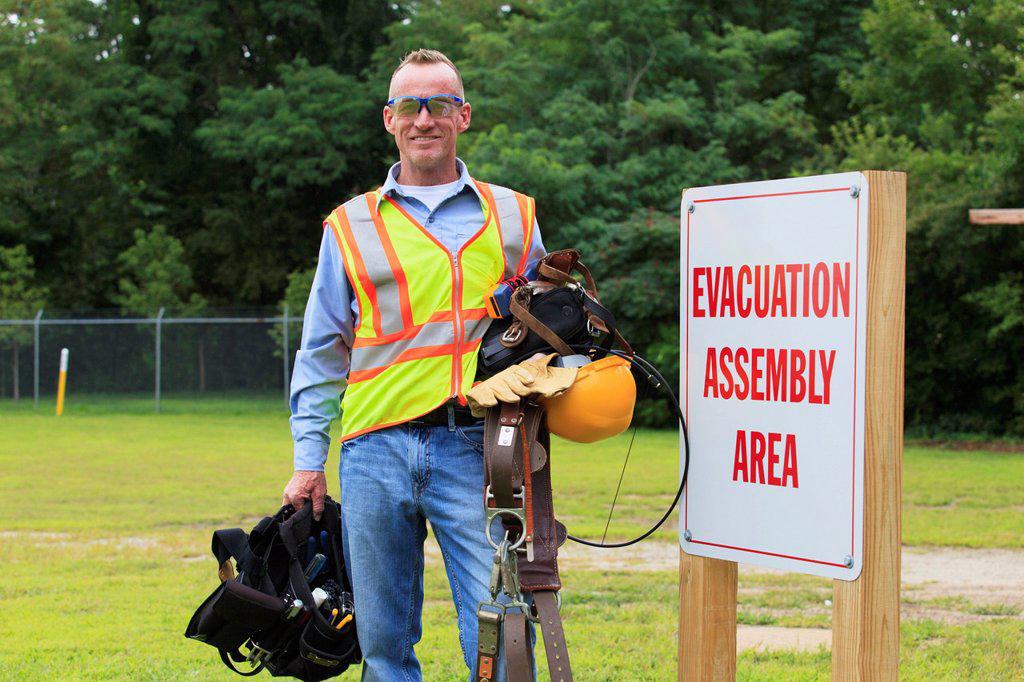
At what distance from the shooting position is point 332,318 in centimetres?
393

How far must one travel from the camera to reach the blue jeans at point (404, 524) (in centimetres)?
367

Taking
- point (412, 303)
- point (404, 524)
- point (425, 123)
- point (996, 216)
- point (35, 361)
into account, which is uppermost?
point (996, 216)

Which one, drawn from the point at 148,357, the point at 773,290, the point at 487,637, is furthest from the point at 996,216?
the point at 148,357

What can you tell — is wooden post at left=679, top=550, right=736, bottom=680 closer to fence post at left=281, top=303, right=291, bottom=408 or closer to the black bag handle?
the black bag handle

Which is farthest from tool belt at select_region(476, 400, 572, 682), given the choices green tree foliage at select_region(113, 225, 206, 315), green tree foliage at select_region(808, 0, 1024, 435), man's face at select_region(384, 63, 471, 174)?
green tree foliage at select_region(113, 225, 206, 315)

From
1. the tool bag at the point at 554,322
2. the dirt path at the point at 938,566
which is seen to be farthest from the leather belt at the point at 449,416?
the dirt path at the point at 938,566

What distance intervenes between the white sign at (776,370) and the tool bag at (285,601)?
1298 millimetres

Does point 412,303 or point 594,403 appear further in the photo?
point 412,303

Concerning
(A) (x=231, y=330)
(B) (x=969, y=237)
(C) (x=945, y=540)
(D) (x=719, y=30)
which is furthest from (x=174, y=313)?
(C) (x=945, y=540)

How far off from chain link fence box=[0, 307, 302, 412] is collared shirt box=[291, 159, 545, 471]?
24340 mm

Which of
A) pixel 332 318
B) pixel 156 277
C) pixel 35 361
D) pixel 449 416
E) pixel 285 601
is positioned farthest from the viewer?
pixel 156 277

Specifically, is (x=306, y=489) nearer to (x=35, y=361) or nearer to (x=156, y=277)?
(x=35, y=361)

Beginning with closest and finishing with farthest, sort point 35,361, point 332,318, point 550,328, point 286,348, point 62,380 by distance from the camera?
1. point 550,328
2. point 332,318
3. point 62,380
4. point 286,348
5. point 35,361

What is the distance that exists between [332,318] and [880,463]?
1.72 m
